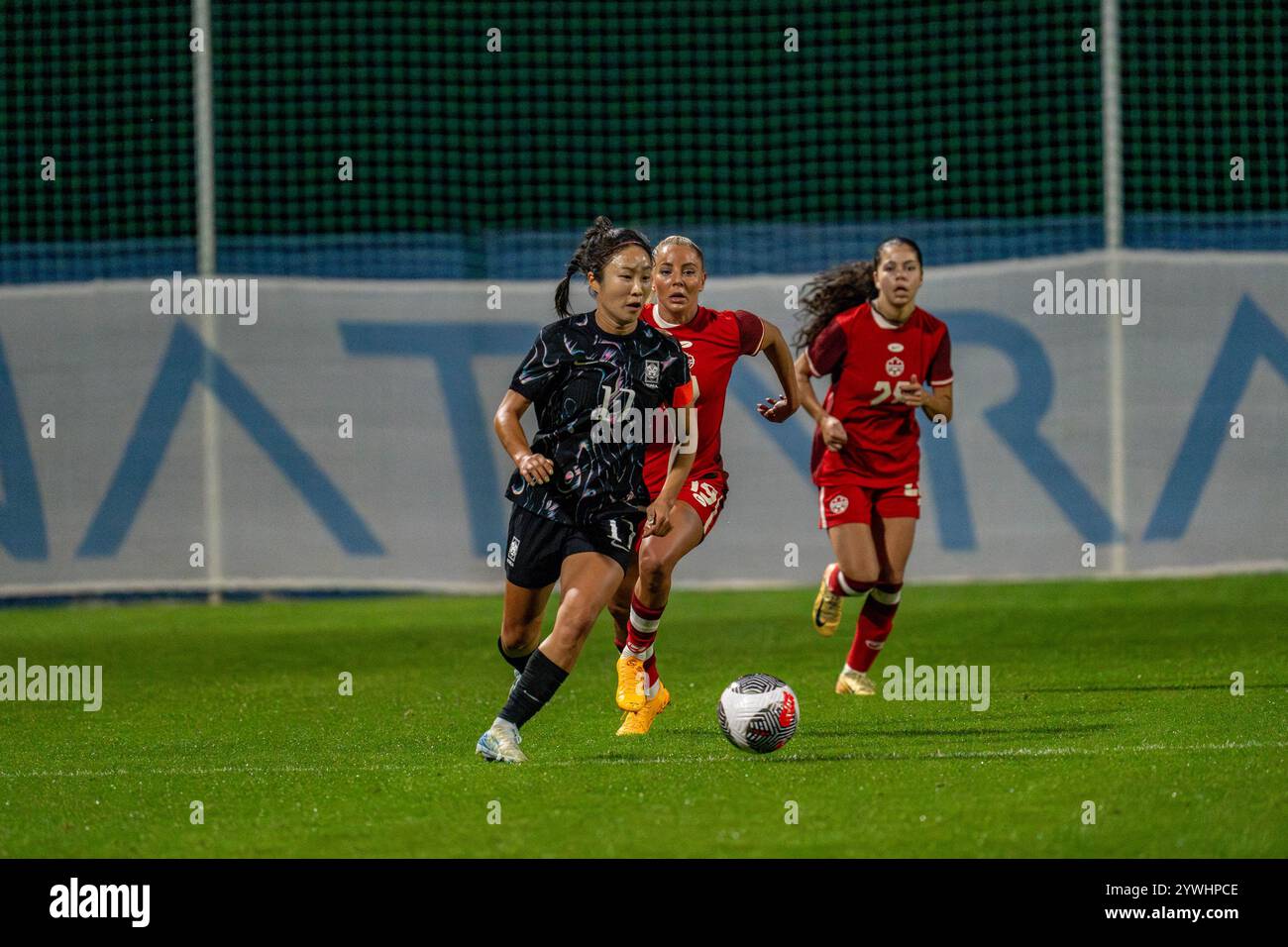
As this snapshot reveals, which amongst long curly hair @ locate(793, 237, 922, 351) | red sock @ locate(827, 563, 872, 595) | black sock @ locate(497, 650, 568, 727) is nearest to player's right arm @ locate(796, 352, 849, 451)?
long curly hair @ locate(793, 237, 922, 351)

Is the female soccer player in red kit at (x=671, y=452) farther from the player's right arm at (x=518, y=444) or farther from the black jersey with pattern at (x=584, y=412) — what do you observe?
the player's right arm at (x=518, y=444)

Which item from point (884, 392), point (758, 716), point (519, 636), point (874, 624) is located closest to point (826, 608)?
point (874, 624)

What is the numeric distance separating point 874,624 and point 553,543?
267cm

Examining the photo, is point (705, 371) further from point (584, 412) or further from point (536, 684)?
point (536, 684)

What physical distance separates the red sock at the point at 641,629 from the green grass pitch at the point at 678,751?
1.24ft

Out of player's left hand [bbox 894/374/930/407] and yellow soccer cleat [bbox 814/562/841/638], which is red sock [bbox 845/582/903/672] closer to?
yellow soccer cleat [bbox 814/562/841/638]

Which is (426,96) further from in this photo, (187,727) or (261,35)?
(187,727)

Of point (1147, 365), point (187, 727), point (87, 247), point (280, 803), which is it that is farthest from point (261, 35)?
point (280, 803)

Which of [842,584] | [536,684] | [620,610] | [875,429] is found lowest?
[536,684]

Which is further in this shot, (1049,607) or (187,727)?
(1049,607)

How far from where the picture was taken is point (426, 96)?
72.7ft

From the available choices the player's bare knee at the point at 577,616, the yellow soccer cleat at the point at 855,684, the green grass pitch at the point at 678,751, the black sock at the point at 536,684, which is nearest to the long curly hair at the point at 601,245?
the player's bare knee at the point at 577,616

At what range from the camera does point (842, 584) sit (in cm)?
911
